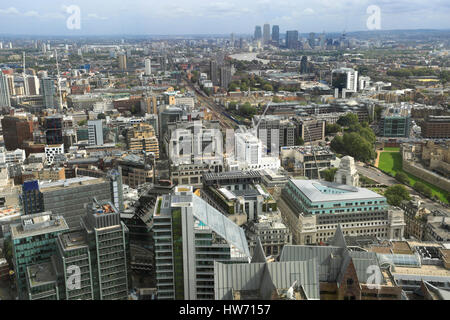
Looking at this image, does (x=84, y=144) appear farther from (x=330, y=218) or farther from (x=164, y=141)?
(x=330, y=218)

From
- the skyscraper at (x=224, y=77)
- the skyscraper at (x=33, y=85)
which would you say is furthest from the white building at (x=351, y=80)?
the skyscraper at (x=33, y=85)

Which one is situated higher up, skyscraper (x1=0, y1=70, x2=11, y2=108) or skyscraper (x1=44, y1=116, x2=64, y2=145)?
skyscraper (x1=0, y1=70, x2=11, y2=108)

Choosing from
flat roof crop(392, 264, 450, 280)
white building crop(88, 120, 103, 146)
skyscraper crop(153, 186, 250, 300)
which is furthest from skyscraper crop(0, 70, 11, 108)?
flat roof crop(392, 264, 450, 280)

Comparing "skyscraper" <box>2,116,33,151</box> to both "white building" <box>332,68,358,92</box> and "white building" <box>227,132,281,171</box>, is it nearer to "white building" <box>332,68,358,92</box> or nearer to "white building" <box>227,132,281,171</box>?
"white building" <box>227,132,281,171</box>

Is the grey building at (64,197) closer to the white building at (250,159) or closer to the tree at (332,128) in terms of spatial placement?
the white building at (250,159)

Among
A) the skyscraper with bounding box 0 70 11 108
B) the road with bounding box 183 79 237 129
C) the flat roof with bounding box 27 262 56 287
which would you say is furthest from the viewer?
the skyscraper with bounding box 0 70 11 108

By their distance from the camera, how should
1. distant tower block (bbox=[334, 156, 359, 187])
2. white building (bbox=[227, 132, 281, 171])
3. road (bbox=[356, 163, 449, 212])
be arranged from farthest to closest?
white building (bbox=[227, 132, 281, 171]) → road (bbox=[356, 163, 449, 212]) → distant tower block (bbox=[334, 156, 359, 187])

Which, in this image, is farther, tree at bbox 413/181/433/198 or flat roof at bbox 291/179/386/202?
tree at bbox 413/181/433/198
